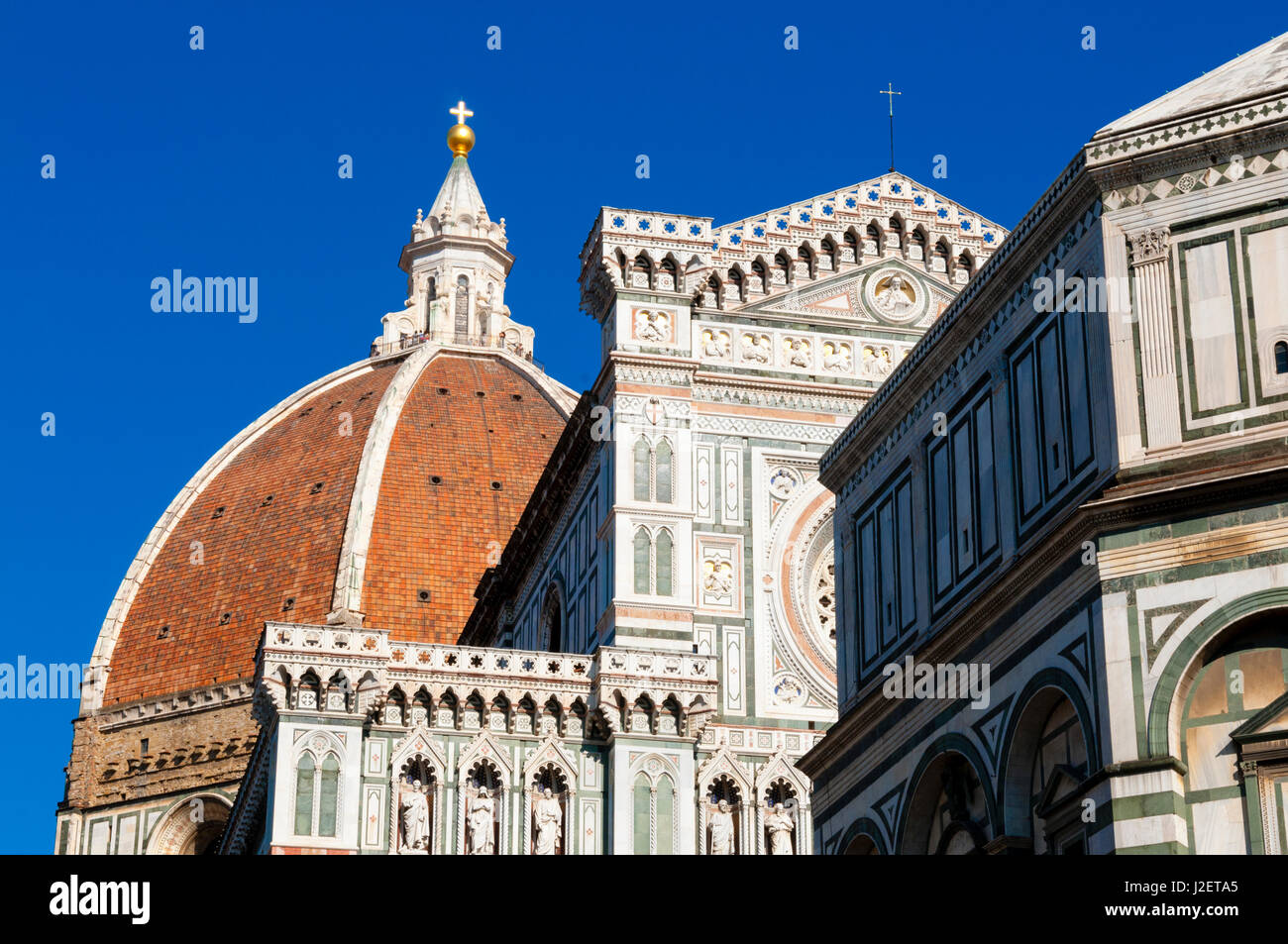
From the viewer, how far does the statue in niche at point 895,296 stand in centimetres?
4212

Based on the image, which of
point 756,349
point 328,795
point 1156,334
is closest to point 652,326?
point 756,349

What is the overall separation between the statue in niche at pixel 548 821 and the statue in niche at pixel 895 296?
10891mm

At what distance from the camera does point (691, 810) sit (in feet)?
122

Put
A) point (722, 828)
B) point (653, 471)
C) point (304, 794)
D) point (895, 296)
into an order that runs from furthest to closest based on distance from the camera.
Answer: point (895, 296), point (653, 471), point (722, 828), point (304, 794)

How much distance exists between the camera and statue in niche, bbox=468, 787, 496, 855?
3609 centimetres

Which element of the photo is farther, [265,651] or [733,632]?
[733,632]

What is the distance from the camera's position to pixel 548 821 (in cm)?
3675

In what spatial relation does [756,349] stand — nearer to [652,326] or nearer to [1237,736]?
[652,326]

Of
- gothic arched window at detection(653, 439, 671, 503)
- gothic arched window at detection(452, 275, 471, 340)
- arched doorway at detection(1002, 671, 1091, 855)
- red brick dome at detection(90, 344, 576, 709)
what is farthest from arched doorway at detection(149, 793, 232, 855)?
arched doorway at detection(1002, 671, 1091, 855)

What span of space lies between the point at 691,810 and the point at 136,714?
59363 millimetres

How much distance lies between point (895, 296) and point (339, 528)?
5559cm

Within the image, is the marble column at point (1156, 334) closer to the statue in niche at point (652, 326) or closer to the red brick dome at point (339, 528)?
the statue in niche at point (652, 326)
